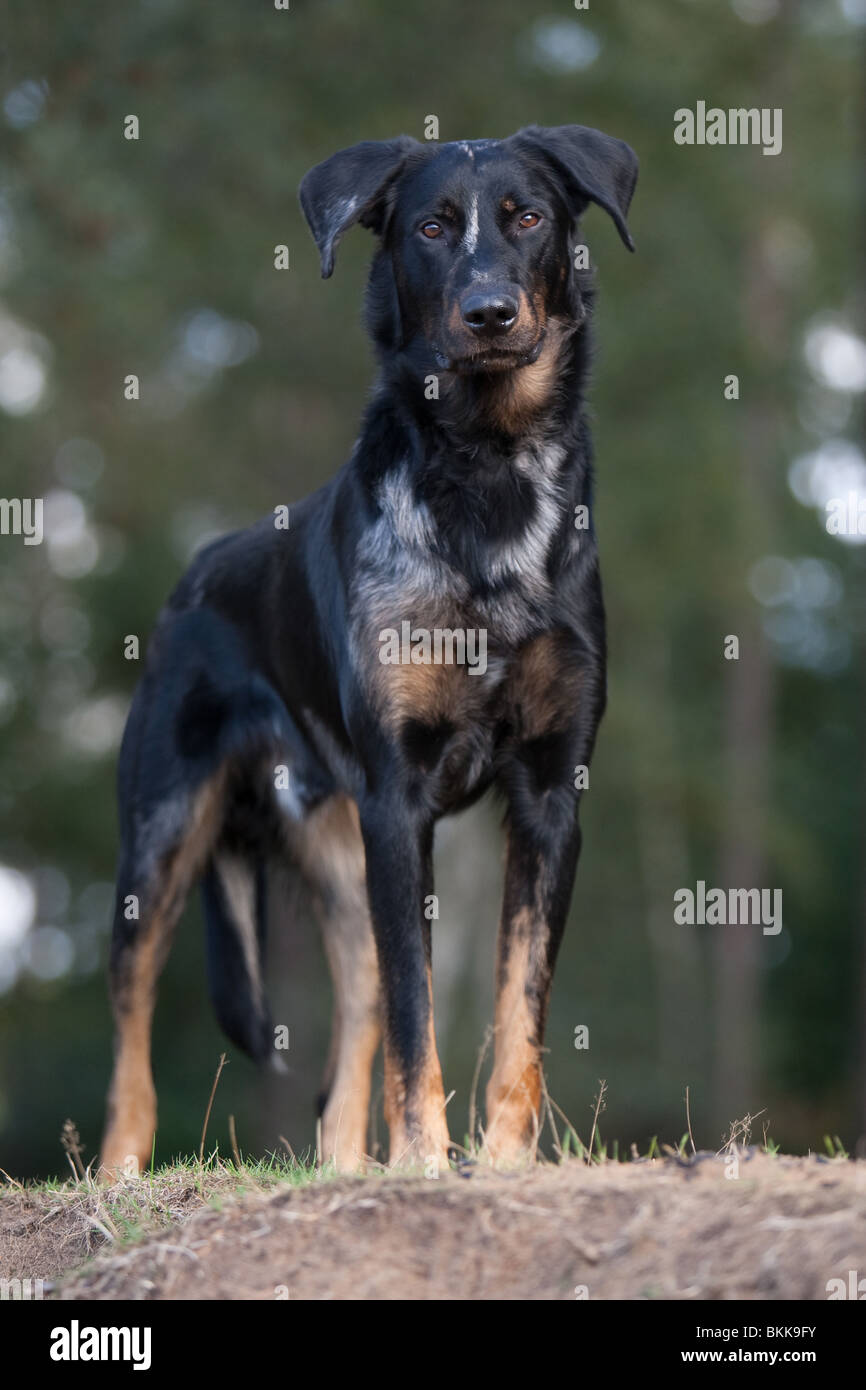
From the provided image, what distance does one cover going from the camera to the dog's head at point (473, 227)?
4.73 meters

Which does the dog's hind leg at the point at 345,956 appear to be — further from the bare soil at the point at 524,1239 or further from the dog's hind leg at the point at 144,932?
the bare soil at the point at 524,1239

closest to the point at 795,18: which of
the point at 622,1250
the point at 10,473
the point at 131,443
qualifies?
the point at 131,443

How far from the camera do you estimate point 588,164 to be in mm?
5176

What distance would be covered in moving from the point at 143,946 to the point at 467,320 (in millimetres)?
2825

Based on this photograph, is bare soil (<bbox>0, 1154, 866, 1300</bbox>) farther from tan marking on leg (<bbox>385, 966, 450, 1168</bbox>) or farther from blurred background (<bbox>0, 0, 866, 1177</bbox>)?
blurred background (<bbox>0, 0, 866, 1177</bbox>)

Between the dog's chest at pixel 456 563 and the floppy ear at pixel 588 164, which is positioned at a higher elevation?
the floppy ear at pixel 588 164

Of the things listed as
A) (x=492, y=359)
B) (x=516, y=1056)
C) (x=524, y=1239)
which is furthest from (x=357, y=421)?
(x=524, y=1239)

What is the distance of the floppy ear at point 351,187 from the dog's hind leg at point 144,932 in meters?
2.18

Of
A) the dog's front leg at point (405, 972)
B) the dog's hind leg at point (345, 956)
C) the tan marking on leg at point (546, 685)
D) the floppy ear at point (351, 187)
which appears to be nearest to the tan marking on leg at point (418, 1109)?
the dog's front leg at point (405, 972)

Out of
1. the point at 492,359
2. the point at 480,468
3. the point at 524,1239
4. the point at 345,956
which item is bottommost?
the point at 524,1239

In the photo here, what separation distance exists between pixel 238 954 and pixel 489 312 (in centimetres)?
311

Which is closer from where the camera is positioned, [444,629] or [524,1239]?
[524,1239]

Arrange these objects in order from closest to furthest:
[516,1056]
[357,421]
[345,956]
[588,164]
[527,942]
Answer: [516,1056], [527,942], [588,164], [345,956], [357,421]

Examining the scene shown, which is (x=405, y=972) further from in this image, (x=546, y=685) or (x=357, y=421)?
(x=357, y=421)
